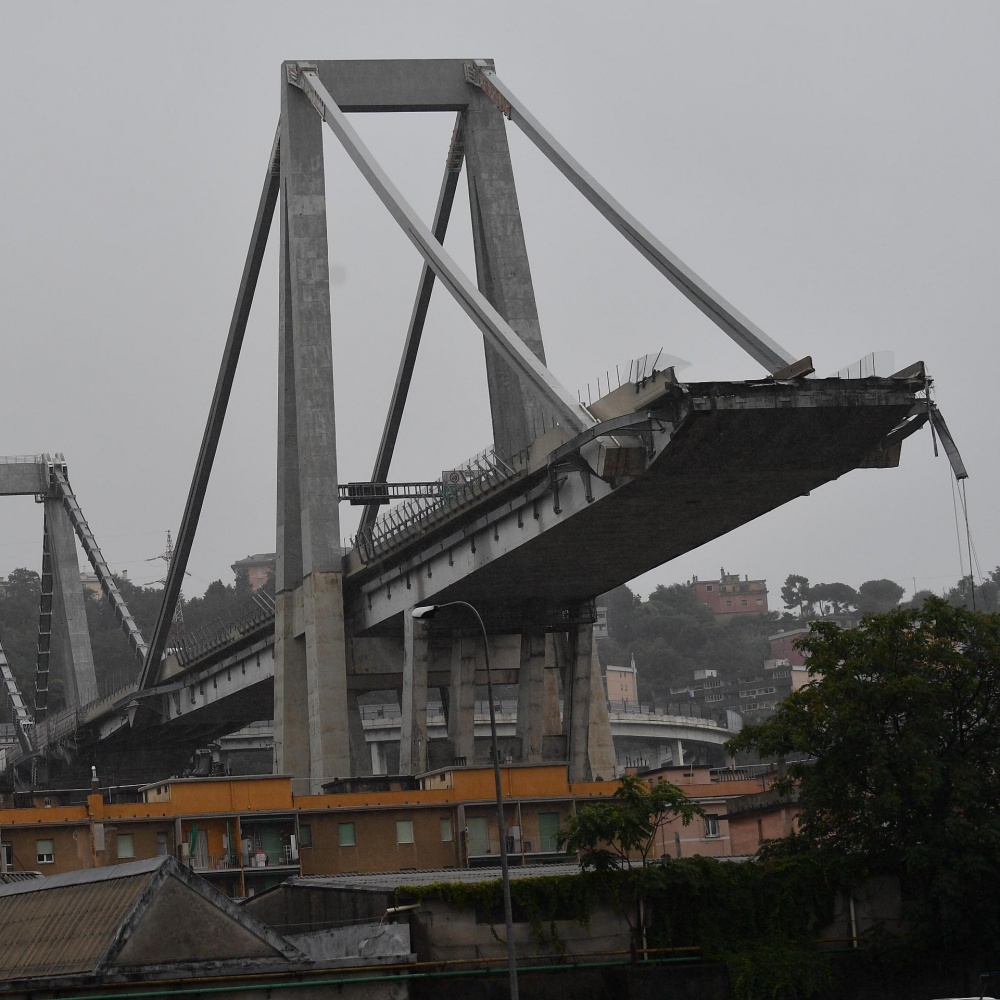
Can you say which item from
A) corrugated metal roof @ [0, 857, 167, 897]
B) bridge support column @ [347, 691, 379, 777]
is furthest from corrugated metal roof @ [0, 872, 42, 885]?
bridge support column @ [347, 691, 379, 777]

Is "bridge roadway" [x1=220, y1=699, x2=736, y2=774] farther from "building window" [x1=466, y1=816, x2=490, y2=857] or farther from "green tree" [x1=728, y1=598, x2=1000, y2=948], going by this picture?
"green tree" [x1=728, y1=598, x2=1000, y2=948]

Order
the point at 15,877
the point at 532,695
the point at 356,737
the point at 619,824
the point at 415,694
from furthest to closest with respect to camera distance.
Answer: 1. the point at 356,737
2. the point at 532,695
3. the point at 415,694
4. the point at 15,877
5. the point at 619,824

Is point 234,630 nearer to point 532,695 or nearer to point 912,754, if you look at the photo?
point 532,695

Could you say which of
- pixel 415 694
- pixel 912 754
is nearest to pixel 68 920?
pixel 912 754

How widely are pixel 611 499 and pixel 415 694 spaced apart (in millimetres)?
18624

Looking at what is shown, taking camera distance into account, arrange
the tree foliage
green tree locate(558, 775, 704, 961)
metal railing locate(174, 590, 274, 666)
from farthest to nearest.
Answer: metal railing locate(174, 590, 274, 666)
the tree foliage
green tree locate(558, 775, 704, 961)

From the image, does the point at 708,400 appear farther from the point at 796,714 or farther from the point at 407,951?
the point at 407,951

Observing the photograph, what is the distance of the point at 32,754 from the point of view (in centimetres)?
12888

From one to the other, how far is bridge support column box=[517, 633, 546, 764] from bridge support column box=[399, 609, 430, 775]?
440 centimetres

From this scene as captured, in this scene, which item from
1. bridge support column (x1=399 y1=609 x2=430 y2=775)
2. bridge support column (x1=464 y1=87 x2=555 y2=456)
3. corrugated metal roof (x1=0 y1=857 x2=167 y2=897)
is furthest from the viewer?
bridge support column (x1=464 y1=87 x2=555 y2=456)

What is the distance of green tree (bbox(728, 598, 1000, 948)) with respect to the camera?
44719 millimetres

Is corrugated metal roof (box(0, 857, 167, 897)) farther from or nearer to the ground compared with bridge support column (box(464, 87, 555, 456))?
nearer to the ground

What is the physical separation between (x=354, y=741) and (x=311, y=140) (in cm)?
2684

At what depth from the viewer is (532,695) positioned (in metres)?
75.4
